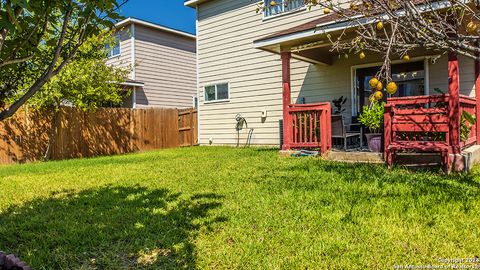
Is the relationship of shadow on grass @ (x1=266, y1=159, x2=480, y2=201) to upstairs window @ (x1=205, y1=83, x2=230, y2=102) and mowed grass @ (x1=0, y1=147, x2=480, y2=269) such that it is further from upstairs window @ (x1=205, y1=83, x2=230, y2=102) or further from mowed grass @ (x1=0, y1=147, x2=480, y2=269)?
upstairs window @ (x1=205, y1=83, x2=230, y2=102)

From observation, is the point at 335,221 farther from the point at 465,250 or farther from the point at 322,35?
the point at 322,35

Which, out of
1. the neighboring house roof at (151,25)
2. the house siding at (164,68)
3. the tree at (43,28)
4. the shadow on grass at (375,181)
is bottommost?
the shadow on grass at (375,181)

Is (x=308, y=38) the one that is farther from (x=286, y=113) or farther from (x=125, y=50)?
(x=125, y=50)

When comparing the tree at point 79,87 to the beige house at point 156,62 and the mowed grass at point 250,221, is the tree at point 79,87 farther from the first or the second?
the mowed grass at point 250,221

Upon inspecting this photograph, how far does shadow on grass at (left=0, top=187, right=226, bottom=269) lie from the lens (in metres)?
2.83

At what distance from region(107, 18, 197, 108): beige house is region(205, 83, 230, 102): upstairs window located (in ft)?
12.9

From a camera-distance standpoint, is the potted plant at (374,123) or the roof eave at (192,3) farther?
the roof eave at (192,3)

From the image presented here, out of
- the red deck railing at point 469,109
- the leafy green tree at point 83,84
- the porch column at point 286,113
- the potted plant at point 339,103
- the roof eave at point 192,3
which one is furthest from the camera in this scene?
the roof eave at point 192,3

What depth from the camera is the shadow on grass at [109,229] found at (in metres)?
2.83

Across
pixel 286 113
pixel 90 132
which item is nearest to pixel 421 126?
pixel 286 113

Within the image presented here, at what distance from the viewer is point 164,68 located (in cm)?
1695

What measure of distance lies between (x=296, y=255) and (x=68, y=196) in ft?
12.3

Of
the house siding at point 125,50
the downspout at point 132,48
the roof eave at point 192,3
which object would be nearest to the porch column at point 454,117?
the roof eave at point 192,3

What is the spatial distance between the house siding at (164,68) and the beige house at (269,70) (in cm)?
394
